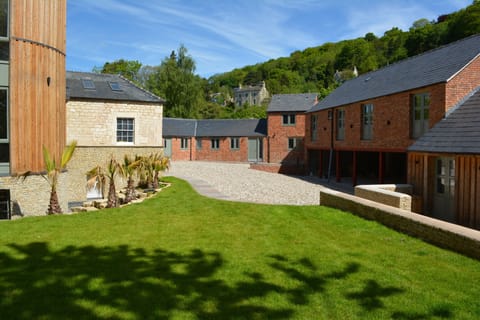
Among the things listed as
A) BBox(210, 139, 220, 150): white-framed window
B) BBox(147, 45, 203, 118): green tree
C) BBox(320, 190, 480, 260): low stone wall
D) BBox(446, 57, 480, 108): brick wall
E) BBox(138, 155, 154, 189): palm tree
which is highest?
BBox(147, 45, 203, 118): green tree

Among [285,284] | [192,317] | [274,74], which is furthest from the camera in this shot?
[274,74]

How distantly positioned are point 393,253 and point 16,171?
35.5 feet

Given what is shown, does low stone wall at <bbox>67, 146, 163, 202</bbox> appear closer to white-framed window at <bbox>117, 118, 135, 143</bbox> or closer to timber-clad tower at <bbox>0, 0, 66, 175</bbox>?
white-framed window at <bbox>117, 118, 135, 143</bbox>

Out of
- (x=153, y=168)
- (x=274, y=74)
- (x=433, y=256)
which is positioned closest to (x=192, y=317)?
(x=433, y=256)

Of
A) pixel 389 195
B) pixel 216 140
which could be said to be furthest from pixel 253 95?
pixel 389 195

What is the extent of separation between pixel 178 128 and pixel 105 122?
20.5m

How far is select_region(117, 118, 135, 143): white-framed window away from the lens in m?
20.4

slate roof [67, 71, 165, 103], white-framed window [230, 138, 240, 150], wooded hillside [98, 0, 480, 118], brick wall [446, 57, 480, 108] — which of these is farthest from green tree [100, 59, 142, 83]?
brick wall [446, 57, 480, 108]

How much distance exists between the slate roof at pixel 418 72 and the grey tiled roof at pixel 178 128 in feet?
65.4

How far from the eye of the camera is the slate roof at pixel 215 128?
38469mm

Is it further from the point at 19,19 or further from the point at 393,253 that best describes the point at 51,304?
the point at 19,19

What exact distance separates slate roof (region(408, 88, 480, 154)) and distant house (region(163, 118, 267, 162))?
25.2 meters

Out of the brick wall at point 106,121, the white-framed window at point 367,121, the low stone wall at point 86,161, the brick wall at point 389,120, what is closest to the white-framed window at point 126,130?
the brick wall at point 106,121

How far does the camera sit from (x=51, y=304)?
4.45 m
